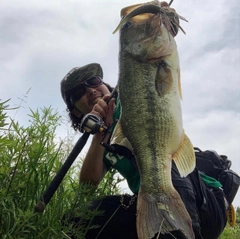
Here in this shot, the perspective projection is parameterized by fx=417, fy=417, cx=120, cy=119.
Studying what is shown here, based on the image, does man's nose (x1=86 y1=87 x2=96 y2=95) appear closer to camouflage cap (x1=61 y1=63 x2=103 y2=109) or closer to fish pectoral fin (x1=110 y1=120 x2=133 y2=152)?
camouflage cap (x1=61 y1=63 x2=103 y2=109)

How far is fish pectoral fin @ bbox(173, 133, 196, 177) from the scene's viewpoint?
2656 millimetres

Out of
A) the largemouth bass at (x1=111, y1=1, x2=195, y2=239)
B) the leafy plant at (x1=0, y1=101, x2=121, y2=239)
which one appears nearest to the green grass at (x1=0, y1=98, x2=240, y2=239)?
the leafy plant at (x1=0, y1=101, x2=121, y2=239)

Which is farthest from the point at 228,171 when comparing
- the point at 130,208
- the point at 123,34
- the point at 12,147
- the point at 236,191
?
the point at 12,147

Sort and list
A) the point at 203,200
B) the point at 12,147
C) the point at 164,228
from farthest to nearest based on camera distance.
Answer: the point at 203,200 → the point at 12,147 → the point at 164,228

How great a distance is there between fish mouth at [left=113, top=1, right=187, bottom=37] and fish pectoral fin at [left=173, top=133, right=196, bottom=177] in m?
0.72

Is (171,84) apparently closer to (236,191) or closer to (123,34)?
(123,34)

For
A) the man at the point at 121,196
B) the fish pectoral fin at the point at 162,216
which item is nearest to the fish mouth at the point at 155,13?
the man at the point at 121,196

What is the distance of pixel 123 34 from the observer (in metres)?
2.84

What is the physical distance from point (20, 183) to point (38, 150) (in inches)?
10.1

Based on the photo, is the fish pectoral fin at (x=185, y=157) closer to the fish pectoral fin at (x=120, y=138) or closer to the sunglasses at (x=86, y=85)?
the fish pectoral fin at (x=120, y=138)

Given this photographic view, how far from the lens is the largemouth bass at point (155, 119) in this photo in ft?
8.46

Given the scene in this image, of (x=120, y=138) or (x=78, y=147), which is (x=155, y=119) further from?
(x=78, y=147)

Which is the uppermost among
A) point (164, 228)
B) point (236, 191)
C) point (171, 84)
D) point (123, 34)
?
point (123, 34)

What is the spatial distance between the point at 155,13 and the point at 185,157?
36.9 inches
